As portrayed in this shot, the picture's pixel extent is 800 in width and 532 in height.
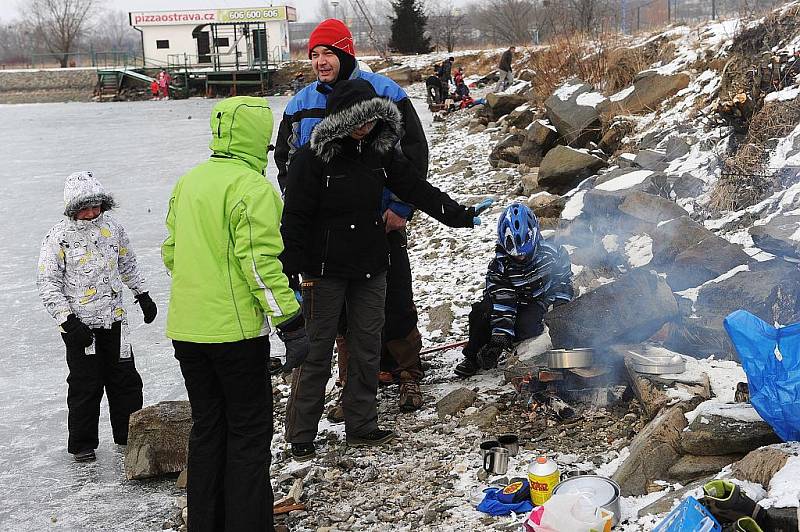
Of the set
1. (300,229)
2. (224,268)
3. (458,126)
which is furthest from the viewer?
(458,126)

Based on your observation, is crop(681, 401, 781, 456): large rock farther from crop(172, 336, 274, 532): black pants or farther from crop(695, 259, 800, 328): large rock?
crop(172, 336, 274, 532): black pants

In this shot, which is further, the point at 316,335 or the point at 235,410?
the point at 316,335

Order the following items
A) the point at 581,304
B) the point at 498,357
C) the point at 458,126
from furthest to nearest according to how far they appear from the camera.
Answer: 1. the point at 458,126
2. the point at 498,357
3. the point at 581,304

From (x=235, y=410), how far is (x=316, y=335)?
937 mm

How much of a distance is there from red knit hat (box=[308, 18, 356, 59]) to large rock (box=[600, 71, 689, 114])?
21.1ft

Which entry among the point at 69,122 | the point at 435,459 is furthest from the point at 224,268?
the point at 69,122

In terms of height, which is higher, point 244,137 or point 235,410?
point 244,137

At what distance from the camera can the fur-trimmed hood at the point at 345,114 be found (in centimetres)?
413

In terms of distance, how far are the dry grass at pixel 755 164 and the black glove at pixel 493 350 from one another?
8.32 feet

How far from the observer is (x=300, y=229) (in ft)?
13.9

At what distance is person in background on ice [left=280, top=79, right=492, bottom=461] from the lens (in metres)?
4.21

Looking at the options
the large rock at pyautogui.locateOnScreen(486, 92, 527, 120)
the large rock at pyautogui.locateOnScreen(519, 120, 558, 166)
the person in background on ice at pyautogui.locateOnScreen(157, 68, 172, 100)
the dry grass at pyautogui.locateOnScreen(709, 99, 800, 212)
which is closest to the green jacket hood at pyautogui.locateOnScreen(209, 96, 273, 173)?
the dry grass at pyautogui.locateOnScreen(709, 99, 800, 212)

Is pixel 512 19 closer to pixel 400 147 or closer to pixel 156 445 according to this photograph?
pixel 400 147

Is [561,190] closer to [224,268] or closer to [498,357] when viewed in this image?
[498,357]
